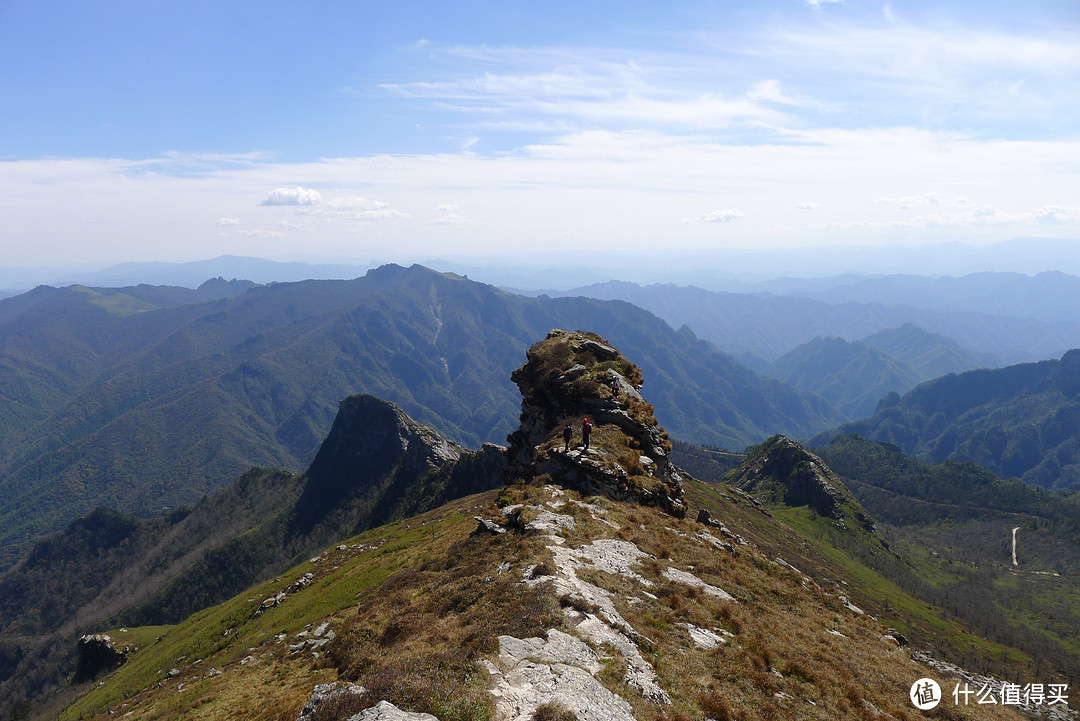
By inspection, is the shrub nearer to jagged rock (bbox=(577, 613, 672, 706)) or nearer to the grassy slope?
the grassy slope

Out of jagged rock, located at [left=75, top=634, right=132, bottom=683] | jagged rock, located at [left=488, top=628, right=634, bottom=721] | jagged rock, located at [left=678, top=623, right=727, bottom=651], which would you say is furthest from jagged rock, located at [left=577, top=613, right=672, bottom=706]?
jagged rock, located at [left=75, top=634, right=132, bottom=683]

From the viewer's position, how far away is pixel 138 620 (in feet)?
634

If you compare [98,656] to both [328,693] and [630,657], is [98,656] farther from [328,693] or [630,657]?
[630,657]

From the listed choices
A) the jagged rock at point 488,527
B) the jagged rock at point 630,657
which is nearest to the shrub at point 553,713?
the jagged rock at point 630,657

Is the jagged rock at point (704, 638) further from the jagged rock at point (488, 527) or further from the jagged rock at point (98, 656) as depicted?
the jagged rock at point (98, 656)

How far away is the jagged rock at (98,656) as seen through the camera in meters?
117

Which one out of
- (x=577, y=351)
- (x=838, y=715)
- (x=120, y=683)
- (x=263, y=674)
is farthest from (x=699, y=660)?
(x=120, y=683)

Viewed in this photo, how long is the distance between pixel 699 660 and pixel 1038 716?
100412 mm

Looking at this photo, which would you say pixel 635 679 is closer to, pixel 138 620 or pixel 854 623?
pixel 854 623

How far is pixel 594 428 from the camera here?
48062mm

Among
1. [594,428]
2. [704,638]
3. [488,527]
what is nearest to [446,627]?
[704,638]

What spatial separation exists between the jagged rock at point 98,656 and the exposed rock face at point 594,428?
397 feet

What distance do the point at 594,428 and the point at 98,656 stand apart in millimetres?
147017

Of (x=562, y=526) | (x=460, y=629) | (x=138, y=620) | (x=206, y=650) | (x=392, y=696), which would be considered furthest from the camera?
(x=138, y=620)
